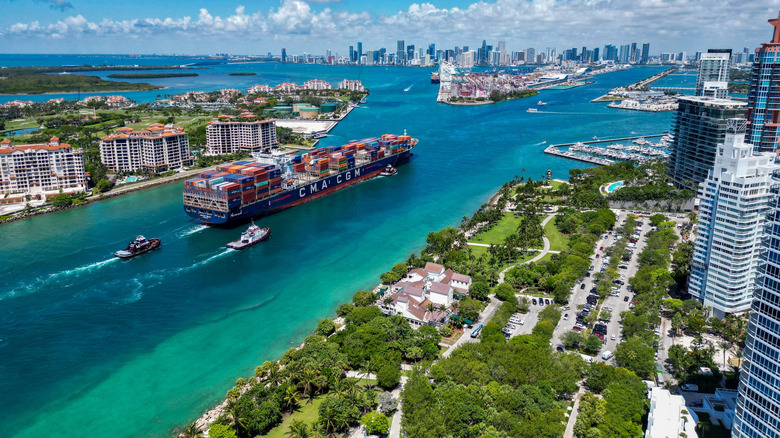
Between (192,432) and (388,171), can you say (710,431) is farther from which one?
(388,171)

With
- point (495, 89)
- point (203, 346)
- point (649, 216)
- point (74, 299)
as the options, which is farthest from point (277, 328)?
point (495, 89)

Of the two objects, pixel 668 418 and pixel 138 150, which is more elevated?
pixel 138 150

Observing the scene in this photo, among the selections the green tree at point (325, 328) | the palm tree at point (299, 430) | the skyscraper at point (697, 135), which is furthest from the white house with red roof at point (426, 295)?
the skyscraper at point (697, 135)

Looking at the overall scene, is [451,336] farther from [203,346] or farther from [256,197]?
[256,197]

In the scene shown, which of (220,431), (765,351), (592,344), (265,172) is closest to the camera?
(765,351)

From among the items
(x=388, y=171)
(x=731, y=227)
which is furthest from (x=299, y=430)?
(x=388, y=171)

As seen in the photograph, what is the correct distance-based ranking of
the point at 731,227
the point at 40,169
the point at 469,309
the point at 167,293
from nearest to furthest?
the point at 731,227
the point at 469,309
the point at 167,293
the point at 40,169

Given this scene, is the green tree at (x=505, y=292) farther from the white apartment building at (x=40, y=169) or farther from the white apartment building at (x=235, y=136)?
the white apartment building at (x=235, y=136)

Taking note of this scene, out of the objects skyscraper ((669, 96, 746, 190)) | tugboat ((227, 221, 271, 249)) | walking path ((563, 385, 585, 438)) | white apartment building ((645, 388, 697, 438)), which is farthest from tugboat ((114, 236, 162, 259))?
skyscraper ((669, 96, 746, 190))
